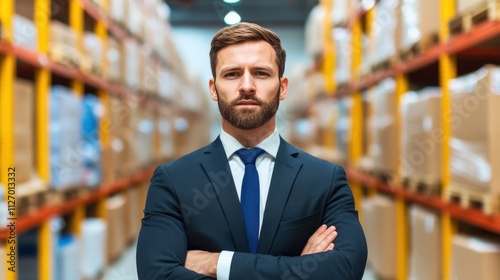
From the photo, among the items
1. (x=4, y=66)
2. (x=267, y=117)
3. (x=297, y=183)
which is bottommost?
(x=297, y=183)

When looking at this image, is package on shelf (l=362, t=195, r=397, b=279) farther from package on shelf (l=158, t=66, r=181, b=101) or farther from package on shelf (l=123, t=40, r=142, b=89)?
package on shelf (l=158, t=66, r=181, b=101)

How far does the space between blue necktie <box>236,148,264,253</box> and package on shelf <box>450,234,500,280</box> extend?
5.51 ft

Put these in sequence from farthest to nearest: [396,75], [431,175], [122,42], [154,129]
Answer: [154,129] < [122,42] < [396,75] < [431,175]

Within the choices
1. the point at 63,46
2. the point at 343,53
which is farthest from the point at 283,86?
the point at 343,53

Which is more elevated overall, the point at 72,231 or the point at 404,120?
the point at 404,120

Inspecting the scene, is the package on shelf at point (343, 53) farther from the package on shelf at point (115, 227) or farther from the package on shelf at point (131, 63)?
the package on shelf at point (115, 227)

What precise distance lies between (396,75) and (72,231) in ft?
10.7

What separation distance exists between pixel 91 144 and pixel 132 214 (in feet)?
8.35

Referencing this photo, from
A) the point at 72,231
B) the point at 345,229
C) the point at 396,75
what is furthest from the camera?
the point at 72,231

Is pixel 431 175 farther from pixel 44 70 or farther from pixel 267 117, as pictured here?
pixel 44 70

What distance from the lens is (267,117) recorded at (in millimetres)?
1687

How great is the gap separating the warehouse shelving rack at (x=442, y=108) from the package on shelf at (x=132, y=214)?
2.95 metres

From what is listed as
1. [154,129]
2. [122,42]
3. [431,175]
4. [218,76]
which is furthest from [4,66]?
[154,129]

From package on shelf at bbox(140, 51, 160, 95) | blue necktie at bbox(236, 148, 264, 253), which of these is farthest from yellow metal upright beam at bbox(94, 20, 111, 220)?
blue necktie at bbox(236, 148, 264, 253)
